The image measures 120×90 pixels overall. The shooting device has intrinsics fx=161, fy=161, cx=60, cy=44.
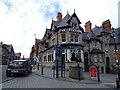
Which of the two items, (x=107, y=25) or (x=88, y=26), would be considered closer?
(x=88, y=26)

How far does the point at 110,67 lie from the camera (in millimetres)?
38688

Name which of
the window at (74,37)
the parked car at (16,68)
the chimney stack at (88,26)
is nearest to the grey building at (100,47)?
the chimney stack at (88,26)

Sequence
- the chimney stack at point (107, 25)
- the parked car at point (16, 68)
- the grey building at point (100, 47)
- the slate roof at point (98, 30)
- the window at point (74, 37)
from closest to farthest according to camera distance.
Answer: the parked car at point (16, 68) < the window at point (74, 37) < the grey building at point (100, 47) < the slate roof at point (98, 30) < the chimney stack at point (107, 25)

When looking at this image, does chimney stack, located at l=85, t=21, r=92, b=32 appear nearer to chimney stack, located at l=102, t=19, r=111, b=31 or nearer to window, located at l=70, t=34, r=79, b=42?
chimney stack, located at l=102, t=19, r=111, b=31

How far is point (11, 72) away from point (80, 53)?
17.0 metres

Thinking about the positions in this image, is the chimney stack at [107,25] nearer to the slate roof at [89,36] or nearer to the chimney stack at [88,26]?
the chimney stack at [88,26]

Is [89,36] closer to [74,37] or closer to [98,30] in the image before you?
[98,30]

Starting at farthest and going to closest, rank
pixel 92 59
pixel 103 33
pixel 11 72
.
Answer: pixel 103 33 < pixel 92 59 < pixel 11 72

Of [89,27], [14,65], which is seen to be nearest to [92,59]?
Answer: [89,27]

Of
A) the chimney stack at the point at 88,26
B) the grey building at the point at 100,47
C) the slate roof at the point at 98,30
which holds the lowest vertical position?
the grey building at the point at 100,47

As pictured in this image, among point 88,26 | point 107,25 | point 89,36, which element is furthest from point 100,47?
point 107,25

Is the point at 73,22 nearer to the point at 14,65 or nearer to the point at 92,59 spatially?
the point at 92,59

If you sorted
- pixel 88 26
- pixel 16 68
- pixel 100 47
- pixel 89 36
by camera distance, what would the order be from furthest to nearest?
pixel 88 26 → pixel 100 47 → pixel 89 36 → pixel 16 68

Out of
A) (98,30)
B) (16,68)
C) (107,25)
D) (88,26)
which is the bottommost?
(16,68)
